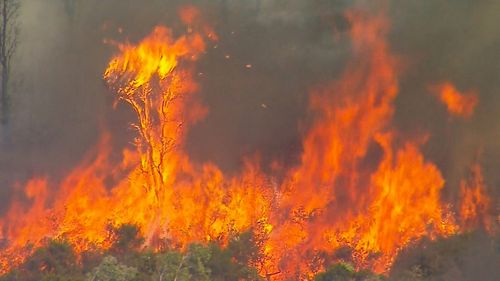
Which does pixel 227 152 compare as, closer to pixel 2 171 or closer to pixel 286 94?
pixel 286 94

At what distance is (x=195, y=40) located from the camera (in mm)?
11094

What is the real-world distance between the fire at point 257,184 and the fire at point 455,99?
0.26ft

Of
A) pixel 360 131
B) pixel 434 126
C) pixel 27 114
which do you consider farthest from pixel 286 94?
pixel 27 114

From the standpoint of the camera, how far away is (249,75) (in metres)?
11.0

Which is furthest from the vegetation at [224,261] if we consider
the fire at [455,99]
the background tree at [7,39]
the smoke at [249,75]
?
the background tree at [7,39]

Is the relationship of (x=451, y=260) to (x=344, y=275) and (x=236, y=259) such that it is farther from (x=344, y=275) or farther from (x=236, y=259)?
(x=236, y=259)

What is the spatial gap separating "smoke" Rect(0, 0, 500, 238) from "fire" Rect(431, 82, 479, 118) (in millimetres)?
112

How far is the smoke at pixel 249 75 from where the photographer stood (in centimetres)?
1066

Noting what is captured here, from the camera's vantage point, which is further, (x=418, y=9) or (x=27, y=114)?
(x=27, y=114)

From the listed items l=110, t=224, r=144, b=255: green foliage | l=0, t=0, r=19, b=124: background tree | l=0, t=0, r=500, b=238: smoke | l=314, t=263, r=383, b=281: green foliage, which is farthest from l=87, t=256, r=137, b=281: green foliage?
l=0, t=0, r=19, b=124: background tree

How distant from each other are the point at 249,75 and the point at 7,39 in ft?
12.4

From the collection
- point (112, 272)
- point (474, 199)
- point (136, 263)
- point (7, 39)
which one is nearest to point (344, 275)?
point (474, 199)

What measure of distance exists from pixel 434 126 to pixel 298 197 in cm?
222

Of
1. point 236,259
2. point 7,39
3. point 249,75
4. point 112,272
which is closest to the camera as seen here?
point 112,272
